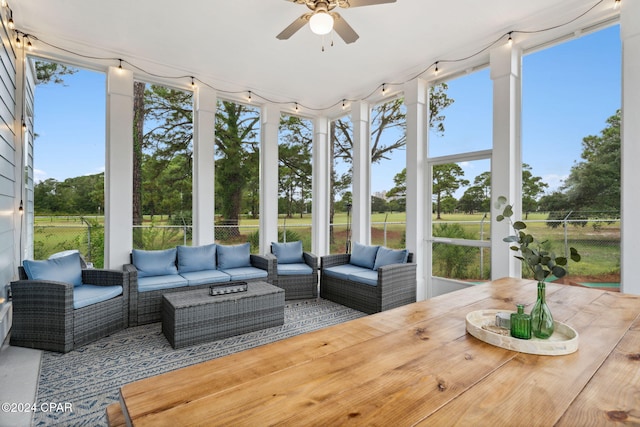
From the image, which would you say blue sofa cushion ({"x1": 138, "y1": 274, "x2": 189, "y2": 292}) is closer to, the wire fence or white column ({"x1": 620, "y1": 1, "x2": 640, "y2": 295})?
the wire fence

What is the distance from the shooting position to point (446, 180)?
15.6 ft

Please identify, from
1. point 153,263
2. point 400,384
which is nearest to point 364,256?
point 153,263

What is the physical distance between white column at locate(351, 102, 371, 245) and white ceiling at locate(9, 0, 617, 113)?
0.71 m

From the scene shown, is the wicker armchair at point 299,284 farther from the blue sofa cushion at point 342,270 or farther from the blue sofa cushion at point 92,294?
the blue sofa cushion at point 92,294

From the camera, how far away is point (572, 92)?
3.58 m

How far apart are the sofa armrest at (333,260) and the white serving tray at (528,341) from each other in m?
3.54

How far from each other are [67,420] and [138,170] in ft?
14.4

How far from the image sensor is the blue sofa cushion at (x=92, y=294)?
308cm

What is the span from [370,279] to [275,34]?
3.24 m

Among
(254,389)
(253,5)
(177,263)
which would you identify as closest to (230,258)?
(177,263)

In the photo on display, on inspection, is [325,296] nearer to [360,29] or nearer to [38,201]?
[360,29]

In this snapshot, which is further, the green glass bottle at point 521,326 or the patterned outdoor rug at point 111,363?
the patterned outdoor rug at point 111,363

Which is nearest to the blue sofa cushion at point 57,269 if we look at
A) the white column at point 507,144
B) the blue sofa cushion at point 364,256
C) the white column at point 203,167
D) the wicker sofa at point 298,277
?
the white column at point 203,167

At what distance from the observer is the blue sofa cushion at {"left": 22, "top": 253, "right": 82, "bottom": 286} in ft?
10.1
